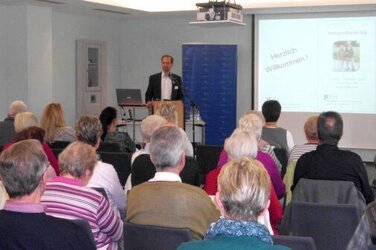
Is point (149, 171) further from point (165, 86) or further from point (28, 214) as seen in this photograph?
point (165, 86)

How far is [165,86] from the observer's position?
10031 millimetres

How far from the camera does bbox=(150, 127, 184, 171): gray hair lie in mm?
3361

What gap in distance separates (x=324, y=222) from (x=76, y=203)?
1421mm

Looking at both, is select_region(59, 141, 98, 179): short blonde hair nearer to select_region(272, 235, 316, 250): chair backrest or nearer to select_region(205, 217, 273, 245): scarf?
select_region(272, 235, 316, 250): chair backrest

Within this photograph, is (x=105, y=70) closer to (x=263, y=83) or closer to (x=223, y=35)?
(x=223, y=35)

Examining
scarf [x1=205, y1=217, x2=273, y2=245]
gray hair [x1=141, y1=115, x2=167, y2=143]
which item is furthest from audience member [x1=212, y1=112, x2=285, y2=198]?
scarf [x1=205, y1=217, x2=273, y2=245]

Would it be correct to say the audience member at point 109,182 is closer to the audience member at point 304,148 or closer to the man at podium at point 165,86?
the audience member at point 304,148

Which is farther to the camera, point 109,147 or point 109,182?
point 109,147

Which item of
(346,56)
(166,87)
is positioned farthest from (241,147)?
(346,56)

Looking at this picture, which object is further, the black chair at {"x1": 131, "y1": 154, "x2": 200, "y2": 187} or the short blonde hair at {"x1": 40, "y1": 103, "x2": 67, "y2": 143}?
the short blonde hair at {"x1": 40, "y1": 103, "x2": 67, "y2": 143}

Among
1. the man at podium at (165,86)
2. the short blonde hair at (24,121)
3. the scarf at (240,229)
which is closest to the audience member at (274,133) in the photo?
the short blonde hair at (24,121)

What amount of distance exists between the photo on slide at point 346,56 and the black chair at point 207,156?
515cm

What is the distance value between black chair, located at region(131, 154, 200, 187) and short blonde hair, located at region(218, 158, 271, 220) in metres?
2.06

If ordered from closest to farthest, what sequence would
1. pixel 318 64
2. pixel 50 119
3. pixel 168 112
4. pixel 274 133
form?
pixel 168 112, pixel 274 133, pixel 50 119, pixel 318 64
